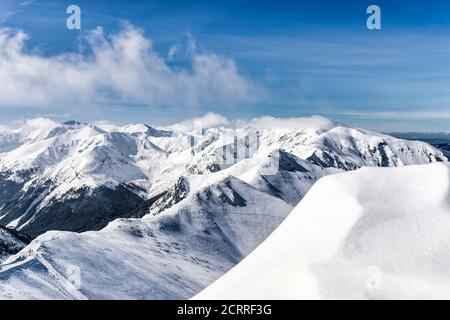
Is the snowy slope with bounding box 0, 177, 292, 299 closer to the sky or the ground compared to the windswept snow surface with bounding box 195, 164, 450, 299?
closer to the ground

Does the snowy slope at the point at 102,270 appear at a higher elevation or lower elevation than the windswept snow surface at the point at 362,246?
lower

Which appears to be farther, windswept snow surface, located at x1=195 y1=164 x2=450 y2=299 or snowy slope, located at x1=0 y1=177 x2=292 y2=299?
snowy slope, located at x1=0 y1=177 x2=292 y2=299

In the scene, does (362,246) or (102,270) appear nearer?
(362,246)

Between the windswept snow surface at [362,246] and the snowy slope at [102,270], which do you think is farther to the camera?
the snowy slope at [102,270]

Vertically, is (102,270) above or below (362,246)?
below

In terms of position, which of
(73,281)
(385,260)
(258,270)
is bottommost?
(73,281)
